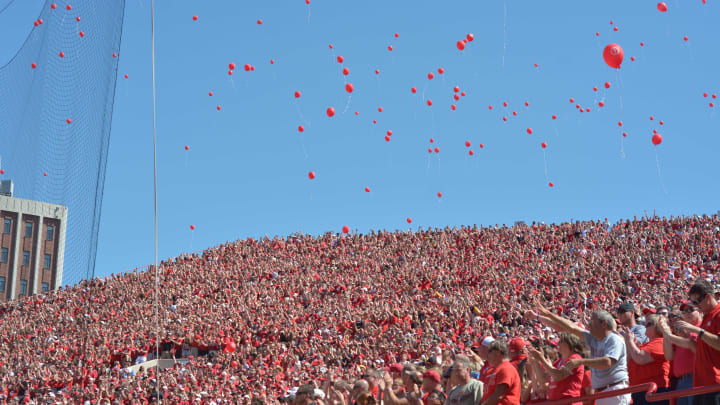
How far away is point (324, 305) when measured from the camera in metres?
27.7

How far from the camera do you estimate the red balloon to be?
15297mm

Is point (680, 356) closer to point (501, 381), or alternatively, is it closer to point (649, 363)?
point (649, 363)

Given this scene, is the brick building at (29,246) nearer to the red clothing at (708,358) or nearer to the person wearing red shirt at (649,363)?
the person wearing red shirt at (649,363)

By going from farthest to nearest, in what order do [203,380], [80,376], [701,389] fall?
1. [80,376]
2. [203,380]
3. [701,389]

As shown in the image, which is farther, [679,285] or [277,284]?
[277,284]

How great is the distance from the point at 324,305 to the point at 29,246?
163 feet

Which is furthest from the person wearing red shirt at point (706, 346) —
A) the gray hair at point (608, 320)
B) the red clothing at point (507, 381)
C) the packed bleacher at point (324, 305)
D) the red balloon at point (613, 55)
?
the red balloon at point (613, 55)

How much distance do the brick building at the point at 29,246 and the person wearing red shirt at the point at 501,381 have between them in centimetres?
6657

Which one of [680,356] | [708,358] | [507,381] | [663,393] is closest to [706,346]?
[708,358]

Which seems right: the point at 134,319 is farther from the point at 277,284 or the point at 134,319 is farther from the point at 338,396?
the point at 338,396

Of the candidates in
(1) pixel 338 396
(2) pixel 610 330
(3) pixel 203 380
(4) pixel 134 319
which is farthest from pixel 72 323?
(2) pixel 610 330

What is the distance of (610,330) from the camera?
6516 mm

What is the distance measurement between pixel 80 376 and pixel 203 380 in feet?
15.7

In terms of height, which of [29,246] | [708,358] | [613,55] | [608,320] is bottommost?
[708,358]
